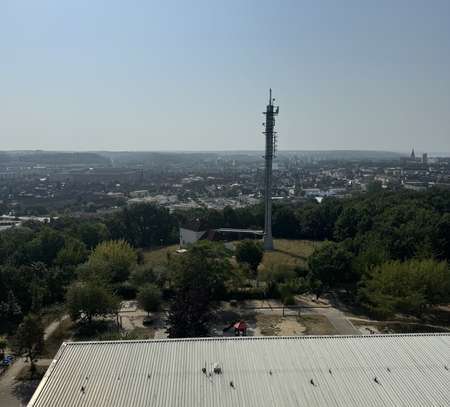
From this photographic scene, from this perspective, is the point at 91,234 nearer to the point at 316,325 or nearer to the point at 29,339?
the point at 29,339

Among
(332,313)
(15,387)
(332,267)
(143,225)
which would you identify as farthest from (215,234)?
(15,387)

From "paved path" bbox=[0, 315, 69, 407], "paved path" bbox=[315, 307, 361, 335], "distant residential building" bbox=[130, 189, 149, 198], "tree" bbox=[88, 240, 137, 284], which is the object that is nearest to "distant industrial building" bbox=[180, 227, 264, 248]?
"tree" bbox=[88, 240, 137, 284]

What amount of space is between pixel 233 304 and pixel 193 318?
979 cm

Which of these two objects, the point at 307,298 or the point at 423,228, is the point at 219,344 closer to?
the point at 307,298

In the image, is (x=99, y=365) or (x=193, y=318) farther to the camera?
(x=193, y=318)

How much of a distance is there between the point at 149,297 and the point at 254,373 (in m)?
14.7

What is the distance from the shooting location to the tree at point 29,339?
21.8 metres

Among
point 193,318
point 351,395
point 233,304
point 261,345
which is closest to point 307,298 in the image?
point 233,304

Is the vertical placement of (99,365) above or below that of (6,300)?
above

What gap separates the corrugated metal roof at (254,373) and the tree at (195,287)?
5060 millimetres

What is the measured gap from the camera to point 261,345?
18.2 metres

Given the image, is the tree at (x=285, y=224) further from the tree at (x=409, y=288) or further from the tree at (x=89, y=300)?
the tree at (x=89, y=300)

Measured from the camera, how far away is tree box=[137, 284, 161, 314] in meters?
29.5

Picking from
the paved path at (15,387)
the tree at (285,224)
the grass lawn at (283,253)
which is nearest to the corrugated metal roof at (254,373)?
the paved path at (15,387)
